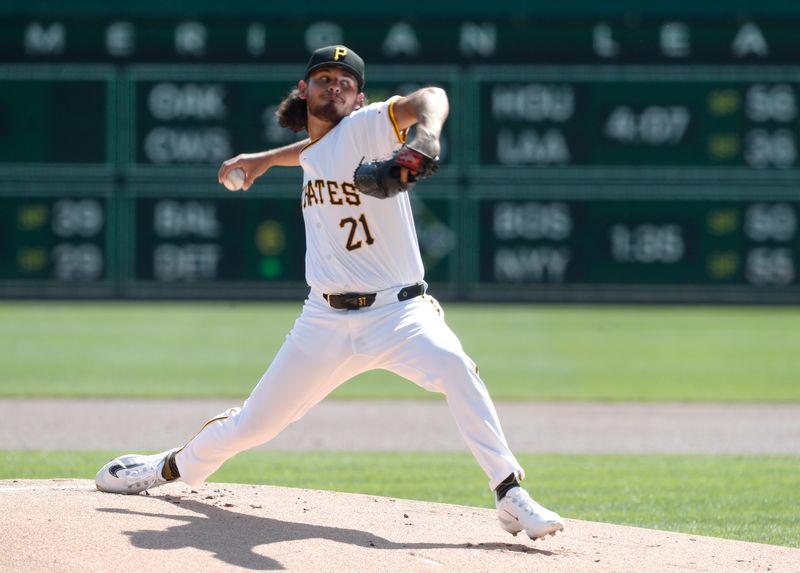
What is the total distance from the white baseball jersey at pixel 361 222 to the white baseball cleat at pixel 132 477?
100cm

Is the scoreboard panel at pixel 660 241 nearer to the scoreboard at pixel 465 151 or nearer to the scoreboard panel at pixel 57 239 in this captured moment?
the scoreboard at pixel 465 151

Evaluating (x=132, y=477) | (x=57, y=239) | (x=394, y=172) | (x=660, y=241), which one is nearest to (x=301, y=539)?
(x=132, y=477)

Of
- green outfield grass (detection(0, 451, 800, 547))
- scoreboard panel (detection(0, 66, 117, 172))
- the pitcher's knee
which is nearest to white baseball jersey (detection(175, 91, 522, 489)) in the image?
the pitcher's knee

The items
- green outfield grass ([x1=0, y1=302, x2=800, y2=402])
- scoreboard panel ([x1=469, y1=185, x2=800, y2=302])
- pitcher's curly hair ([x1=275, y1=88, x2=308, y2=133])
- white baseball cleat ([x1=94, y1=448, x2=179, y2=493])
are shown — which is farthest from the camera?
scoreboard panel ([x1=469, y1=185, x2=800, y2=302])

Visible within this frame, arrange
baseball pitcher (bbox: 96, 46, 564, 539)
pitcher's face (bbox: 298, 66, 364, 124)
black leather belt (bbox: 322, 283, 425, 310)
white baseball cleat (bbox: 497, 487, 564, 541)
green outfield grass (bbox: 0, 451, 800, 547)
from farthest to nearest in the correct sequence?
green outfield grass (bbox: 0, 451, 800, 547), pitcher's face (bbox: 298, 66, 364, 124), black leather belt (bbox: 322, 283, 425, 310), baseball pitcher (bbox: 96, 46, 564, 539), white baseball cleat (bbox: 497, 487, 564, 541)

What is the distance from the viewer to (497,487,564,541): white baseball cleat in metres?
4.24

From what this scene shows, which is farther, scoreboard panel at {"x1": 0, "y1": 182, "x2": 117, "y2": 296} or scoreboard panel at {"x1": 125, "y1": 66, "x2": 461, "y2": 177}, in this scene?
scoreboard panel at {"x1": 0, "y1": 182, "x2": 117, "y2": 296}

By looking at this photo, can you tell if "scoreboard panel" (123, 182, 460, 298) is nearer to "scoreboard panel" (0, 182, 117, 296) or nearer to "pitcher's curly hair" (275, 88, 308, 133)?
"scoreboard panel" (0, 182, 117, 296)

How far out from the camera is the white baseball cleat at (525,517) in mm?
4238

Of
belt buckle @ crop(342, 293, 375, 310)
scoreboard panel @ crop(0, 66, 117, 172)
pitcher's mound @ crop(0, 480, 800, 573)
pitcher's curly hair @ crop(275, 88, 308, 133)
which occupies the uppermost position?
scoreboard panel @ crop(0, 66, 117, 172)

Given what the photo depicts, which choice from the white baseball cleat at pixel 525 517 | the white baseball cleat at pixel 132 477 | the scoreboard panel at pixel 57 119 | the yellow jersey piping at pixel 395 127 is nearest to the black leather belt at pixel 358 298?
the yellow jersey piping at pixel 395 127

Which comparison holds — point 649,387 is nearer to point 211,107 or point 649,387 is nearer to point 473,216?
point 473,216

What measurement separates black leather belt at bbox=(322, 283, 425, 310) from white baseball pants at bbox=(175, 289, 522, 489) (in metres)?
0.02

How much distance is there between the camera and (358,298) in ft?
14.8
